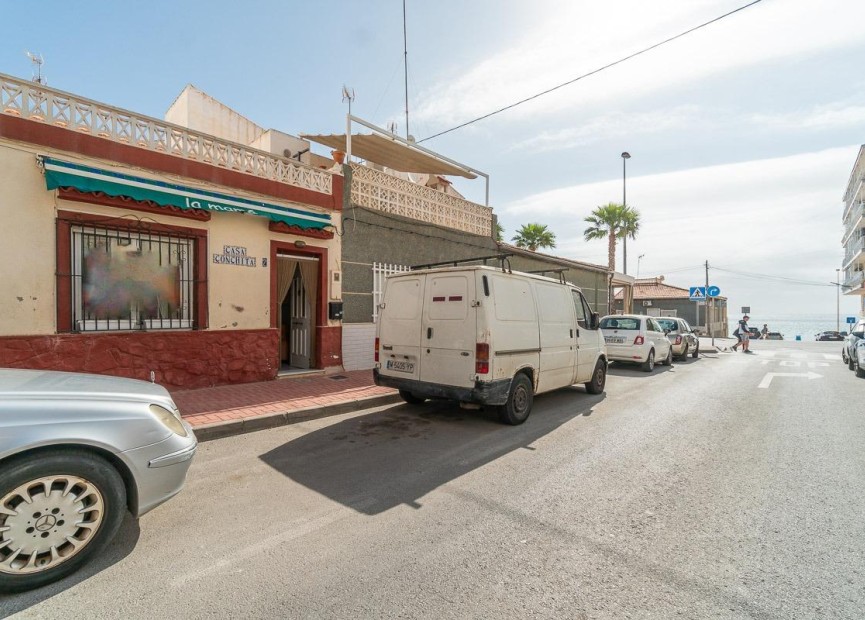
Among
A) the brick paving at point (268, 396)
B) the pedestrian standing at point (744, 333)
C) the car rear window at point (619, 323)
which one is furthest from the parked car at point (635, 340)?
the pedestrian standing at point (744, 333)

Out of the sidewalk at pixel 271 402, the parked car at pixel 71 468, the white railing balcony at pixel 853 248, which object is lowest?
the sidewalk at pixel 271 402

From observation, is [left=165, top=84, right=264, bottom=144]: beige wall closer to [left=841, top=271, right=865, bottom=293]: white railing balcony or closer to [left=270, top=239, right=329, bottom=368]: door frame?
[left=270, top=239, right=329, bottom=368]: door frame

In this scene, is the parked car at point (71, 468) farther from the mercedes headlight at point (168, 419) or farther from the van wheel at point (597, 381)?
the van wheel at point (597, 381)

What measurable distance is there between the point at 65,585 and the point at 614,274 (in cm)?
2432

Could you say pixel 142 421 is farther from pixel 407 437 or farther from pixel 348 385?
pixel 348 385

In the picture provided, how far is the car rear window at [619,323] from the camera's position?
40.8 feet

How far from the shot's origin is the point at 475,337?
5.62m

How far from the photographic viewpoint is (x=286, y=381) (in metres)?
8.62

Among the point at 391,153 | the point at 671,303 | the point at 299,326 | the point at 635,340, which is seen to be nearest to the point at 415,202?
the point at 391,153

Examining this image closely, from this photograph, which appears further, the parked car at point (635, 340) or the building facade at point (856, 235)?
the building facade at point (856, 235)

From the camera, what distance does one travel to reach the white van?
18.5 ft

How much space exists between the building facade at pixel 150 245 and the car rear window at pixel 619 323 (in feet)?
26.7

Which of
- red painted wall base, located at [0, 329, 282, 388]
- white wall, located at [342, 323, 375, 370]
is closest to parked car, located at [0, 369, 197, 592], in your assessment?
red painted wall base, located at [0, 329, 282, 388]

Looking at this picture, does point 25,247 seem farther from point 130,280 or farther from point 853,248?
point 853,248
